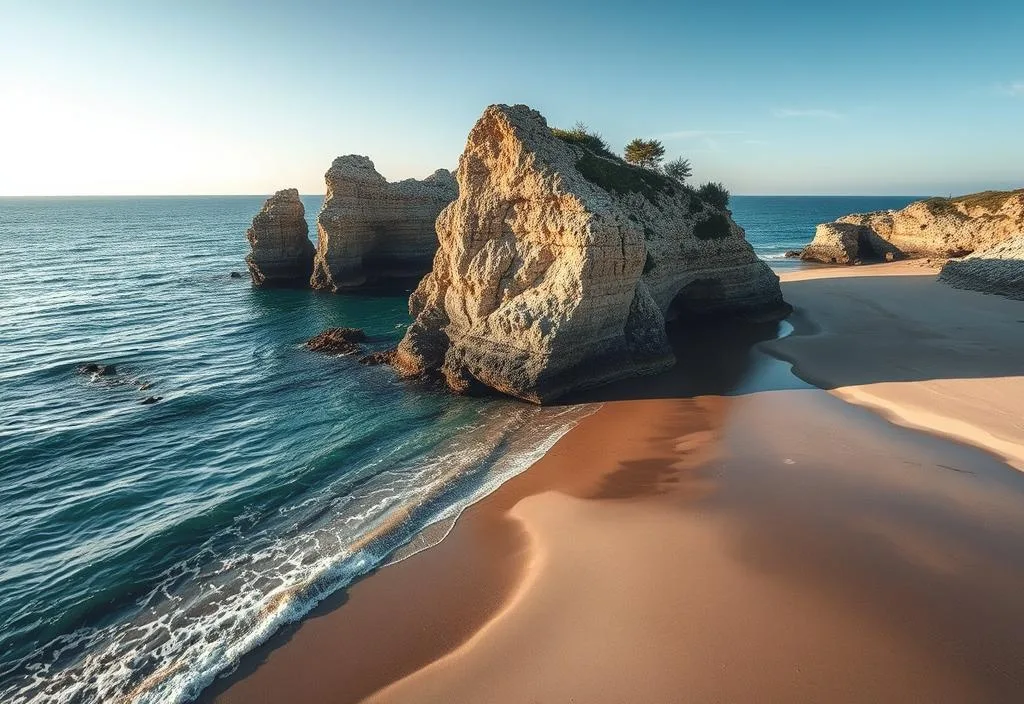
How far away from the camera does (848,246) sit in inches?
1997

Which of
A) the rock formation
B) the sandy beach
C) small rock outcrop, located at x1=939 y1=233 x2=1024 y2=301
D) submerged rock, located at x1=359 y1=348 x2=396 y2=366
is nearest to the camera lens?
the sandy beach

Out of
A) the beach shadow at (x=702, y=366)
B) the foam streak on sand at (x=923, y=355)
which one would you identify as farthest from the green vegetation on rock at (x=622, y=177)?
the foam streak on sand at (x=923, y=355)

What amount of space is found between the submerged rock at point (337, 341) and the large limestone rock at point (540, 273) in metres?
4.68

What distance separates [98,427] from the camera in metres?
17.2

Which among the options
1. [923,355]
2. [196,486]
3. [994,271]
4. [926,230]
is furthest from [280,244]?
[926,230]

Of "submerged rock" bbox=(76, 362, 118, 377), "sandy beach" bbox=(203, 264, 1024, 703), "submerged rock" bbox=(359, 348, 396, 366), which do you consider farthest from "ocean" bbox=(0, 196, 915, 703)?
"sandy beach" bbox=(203, 264, 1024, 703)

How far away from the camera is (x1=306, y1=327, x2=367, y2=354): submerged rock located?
26281 mm

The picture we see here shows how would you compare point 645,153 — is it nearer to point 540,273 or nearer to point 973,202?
point 540,273

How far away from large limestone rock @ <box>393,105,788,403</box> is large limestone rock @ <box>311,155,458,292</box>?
1937 centimetres

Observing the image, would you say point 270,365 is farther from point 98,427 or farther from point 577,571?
point 577,571

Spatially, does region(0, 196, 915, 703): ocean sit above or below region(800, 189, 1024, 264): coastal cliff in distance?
below

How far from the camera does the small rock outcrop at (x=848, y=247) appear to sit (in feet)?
166

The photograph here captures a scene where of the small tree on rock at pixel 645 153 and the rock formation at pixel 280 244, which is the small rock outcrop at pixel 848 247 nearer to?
the small tree on rock at pixel 645 153

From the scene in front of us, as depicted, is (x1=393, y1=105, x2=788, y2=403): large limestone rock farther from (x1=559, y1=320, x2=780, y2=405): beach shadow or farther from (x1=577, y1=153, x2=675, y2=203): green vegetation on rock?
(x1=559, y1=320, x2=780, y2=405): beach shadow
